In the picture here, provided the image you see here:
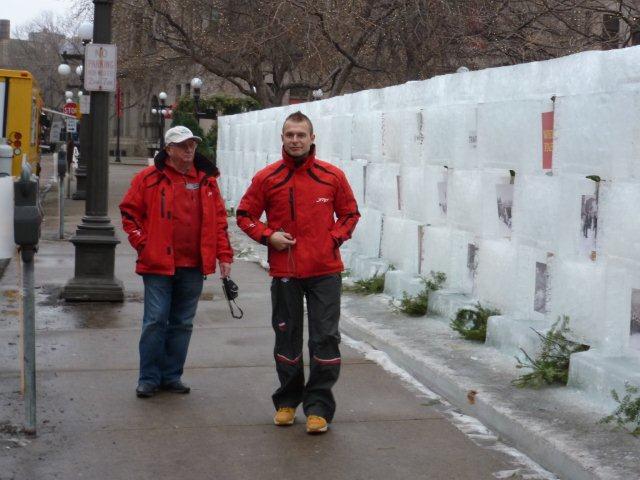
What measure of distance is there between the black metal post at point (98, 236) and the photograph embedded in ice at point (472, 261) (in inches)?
155

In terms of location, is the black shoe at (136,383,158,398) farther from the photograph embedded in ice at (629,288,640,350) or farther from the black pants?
the photograph embedded in ice at (629,288,640,350)

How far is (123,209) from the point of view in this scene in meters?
7.01

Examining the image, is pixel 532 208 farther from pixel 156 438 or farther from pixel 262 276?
pixel 262 276

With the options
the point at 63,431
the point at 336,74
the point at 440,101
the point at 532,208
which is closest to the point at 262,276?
the point at 440,101

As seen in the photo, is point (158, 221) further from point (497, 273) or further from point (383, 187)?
point (383, 187)

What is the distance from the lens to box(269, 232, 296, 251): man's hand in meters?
6.20

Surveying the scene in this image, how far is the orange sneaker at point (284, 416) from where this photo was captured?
647 centimetres

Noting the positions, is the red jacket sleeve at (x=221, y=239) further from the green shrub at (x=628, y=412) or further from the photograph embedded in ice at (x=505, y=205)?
the green shrub at (x=628, y=412)

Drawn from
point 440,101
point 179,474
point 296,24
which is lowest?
point 179,474

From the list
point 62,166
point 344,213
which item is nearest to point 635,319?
point 344,213

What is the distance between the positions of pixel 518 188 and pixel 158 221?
2.65 m

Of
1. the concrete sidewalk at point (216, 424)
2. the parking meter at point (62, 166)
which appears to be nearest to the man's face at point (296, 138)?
the concrete sidewalk at point (216, 424)

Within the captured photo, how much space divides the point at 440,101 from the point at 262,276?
479 cm

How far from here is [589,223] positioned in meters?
6.85
